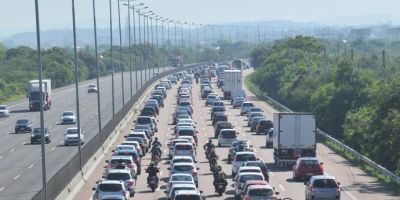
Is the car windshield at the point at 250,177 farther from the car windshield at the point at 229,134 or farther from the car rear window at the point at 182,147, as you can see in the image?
the car windshield at the point at 229,134

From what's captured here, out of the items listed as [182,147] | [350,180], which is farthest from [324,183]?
[182,147]

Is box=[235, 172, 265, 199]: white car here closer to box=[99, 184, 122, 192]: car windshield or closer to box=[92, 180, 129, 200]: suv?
box=[92, 180, 129, 200]: suv

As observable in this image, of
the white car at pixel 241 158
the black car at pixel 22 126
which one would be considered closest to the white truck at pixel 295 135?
the white car at pixel 241 158

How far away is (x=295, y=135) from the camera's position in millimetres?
59281

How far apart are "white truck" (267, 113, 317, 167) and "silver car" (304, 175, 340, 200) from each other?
680 inches

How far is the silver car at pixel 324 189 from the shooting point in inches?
1625

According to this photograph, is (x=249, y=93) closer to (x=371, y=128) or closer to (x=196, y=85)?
(x=196, y=85)

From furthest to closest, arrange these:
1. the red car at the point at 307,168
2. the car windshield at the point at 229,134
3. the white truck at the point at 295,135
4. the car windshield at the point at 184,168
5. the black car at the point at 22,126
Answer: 1. the black car at the point at 22,126
2. the car windshield at the point at 229,134
3. the white truck at the point at 295,135
4. the red car at the point at 307,168
5. the car windshield at the point at 184,168

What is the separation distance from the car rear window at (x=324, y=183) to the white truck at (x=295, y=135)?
684 inches

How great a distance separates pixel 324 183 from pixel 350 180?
483 inches

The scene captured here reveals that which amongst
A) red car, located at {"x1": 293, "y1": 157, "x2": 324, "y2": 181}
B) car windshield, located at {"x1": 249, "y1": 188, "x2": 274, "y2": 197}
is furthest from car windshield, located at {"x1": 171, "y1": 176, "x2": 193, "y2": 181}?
red car, located at {"x1": 293, "y1": 157, "x2": 324, "y2": 181}

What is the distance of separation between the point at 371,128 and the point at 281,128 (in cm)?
475

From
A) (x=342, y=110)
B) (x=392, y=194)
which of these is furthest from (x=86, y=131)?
(x=392, y=194)

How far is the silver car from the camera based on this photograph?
41.3 m
